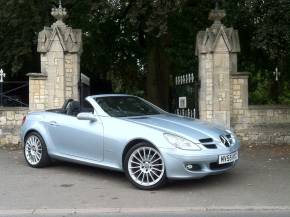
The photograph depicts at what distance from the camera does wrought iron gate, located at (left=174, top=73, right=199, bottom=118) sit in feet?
47.1

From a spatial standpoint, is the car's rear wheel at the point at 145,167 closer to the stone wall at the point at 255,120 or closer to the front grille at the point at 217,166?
the front grille at the point at 217,166

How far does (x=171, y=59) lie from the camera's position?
20.4 metres

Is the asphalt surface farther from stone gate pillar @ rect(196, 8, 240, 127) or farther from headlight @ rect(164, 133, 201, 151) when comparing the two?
stone gate pillar @ rect(196, 8, 240, 127)

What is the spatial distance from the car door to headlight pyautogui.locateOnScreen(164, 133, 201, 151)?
1335 millimetres

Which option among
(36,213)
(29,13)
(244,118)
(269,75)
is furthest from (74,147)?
(269,75)

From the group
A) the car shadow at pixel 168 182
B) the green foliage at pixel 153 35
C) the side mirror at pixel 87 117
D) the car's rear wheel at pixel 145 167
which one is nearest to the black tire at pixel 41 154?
the car shadow at pixel 168 182

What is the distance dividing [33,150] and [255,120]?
5975mm

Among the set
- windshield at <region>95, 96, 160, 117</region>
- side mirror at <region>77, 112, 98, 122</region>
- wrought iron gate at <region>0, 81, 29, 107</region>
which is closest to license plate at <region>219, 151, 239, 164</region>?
windshield at <region>95, 96, 160, 117</region>

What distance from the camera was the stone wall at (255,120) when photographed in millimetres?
13820

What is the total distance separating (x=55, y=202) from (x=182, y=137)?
2173 millimetres

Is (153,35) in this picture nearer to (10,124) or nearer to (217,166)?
(10,124)

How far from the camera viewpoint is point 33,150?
10633 millimetres

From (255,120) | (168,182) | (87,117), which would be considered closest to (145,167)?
(168,182)

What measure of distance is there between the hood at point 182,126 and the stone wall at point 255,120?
444 cm
